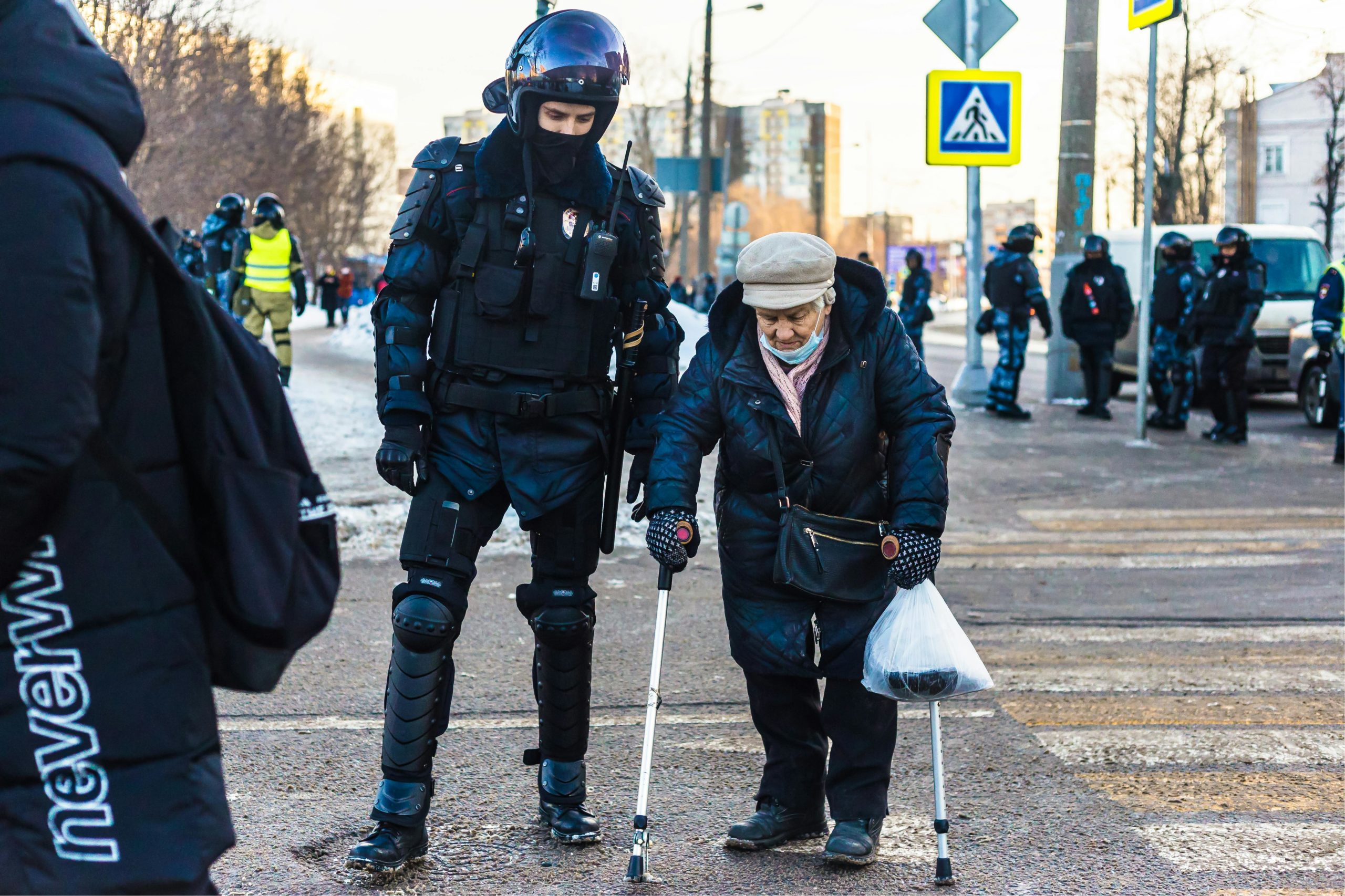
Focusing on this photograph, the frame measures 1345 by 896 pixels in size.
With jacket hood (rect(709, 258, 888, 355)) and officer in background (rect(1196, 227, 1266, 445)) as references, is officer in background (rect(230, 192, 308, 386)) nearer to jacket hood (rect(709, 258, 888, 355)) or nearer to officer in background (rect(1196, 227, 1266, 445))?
officer in background (rect(1196, 227, 1266, 445))

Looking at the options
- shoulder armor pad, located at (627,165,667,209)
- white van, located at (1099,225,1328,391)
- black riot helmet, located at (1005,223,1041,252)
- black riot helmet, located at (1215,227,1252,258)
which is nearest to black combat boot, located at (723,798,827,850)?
shoulder armor pad, located at (627,165,667,209)

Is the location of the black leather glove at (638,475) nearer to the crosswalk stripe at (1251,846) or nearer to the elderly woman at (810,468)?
the elderly woman at (810,468)

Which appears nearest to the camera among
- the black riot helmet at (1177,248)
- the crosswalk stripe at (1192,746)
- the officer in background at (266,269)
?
the crosswalk stripe at (1192,746)

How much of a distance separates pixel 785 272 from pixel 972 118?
10.00 m

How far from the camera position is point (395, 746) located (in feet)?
12.3

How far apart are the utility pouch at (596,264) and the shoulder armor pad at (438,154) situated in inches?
16.7

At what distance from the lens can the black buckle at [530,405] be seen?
389cm

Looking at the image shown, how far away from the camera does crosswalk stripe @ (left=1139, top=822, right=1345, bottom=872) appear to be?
148 inches

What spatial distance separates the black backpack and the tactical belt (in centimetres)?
166

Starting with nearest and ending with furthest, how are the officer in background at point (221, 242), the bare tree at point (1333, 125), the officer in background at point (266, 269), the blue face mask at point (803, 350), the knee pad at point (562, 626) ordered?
the blue face mask at point (803, 350)
the knee pad at point (562, 626)
the officer in background at point (266, 269)
the officer in background at point (221, 242)
the bare tree at point (1333, 125)

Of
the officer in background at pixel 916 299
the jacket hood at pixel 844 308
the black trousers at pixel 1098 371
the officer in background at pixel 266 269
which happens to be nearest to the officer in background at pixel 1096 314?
the black trousers at pixel 1098 371

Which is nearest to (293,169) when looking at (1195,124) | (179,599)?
(1195,124)

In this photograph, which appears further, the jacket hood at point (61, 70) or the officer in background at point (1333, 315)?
the officer in background at point (1333, 315)

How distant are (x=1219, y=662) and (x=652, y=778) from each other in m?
2.64
